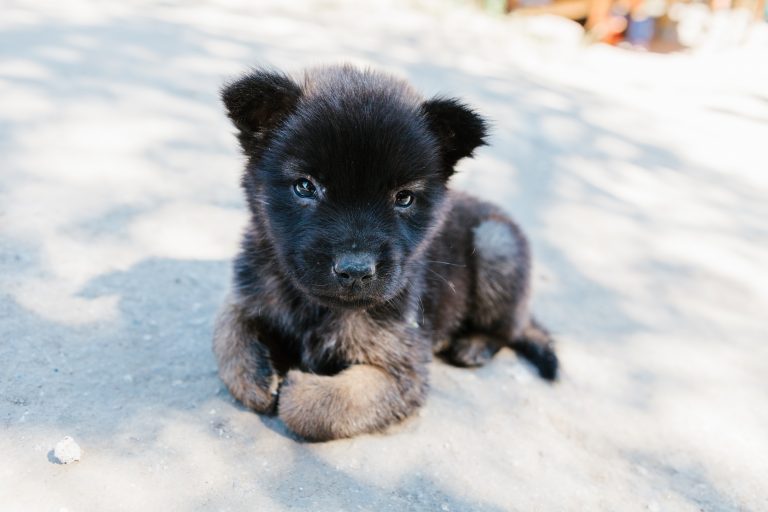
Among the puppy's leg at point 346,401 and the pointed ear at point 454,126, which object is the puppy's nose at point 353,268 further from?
the pointed ear at point 454,126

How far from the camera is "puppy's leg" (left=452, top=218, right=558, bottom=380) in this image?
439 centimetres

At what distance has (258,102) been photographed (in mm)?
3311

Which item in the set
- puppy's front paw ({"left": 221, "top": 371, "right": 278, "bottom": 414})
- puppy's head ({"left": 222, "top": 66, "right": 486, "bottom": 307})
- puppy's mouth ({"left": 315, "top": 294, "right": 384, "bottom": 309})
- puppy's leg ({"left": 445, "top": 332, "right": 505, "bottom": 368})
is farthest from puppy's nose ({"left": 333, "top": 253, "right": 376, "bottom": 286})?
puppy's leg ({"left": 445, "top": 332, "right": 505, "bottom": 368})

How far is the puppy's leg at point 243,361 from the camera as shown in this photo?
3.39 metres

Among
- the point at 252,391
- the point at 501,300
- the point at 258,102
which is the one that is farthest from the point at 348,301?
the point at 501,300

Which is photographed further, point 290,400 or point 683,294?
point 683,294

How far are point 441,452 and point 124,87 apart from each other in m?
5.33

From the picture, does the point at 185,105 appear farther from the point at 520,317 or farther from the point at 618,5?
the point at 618,5

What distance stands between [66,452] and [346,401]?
113 cm

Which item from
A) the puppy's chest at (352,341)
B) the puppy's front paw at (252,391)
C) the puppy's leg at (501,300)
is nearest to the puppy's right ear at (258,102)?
the puppy's chest at (352,341)

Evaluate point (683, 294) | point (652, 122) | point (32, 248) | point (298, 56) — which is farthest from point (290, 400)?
point (652, 122)

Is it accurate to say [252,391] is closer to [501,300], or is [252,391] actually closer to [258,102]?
[258,102]

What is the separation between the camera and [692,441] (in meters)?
3.89

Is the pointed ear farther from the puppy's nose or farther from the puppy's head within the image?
the puppy's nose
